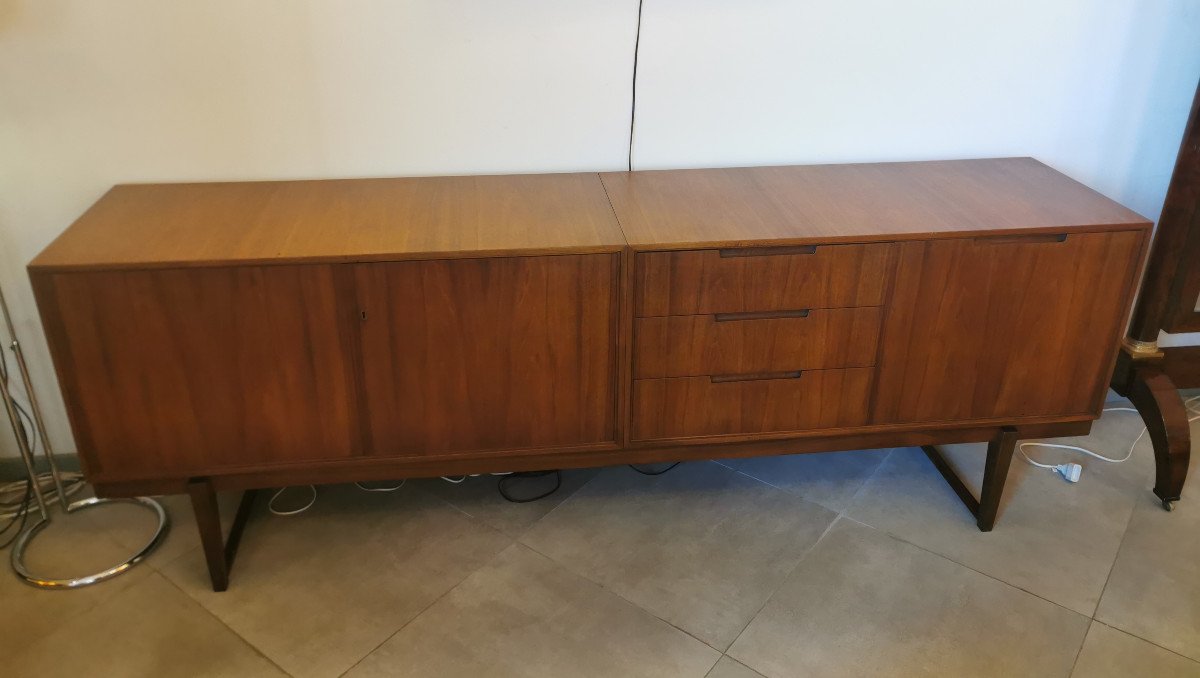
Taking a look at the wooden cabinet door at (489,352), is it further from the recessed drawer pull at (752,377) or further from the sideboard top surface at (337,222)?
the recessed drawer pull at (752,377)

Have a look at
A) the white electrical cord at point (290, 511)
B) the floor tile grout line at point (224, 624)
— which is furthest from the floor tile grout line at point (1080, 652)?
the white electrical cord at point (290, 511)

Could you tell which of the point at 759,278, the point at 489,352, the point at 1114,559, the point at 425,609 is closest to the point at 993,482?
the point at 1114,559

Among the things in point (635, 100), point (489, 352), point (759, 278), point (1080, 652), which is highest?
point (635, 100)

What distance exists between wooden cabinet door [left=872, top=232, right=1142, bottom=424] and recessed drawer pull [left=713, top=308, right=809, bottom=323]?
0.18 m

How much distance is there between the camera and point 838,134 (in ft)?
7.06

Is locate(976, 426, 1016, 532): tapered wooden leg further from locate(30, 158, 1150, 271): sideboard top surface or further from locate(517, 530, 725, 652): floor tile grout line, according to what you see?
locate(517, 530, 725, 652): floor tile grout line

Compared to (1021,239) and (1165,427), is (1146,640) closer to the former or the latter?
(1165,427)

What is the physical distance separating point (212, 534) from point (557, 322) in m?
0.85

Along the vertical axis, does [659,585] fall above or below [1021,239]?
below

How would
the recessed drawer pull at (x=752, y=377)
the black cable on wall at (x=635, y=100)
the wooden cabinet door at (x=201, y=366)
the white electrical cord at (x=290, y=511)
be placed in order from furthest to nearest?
1. the white electrical cord at (x=290, y=511)
2. the black cable on wall at (x=635, y=100)
3. the recessed drawer pull at (x=752, y=377)
4. the wooden cabinet door at (x=201, y=366)

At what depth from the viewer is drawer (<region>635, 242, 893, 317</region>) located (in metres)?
1.71

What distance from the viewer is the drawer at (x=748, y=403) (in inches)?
72.7

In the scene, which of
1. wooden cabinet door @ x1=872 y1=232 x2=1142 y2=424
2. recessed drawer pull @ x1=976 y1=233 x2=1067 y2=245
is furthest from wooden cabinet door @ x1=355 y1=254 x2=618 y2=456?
recessed drawer pull @ x1=976 y1=233 x2=1067 y2=245

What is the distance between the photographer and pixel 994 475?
2035mm
